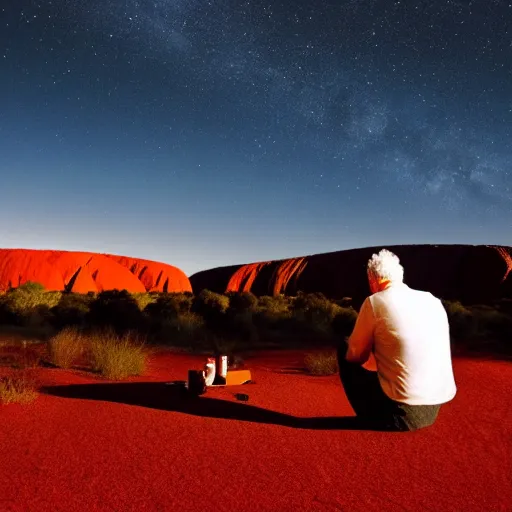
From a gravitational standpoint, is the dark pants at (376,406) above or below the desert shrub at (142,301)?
above

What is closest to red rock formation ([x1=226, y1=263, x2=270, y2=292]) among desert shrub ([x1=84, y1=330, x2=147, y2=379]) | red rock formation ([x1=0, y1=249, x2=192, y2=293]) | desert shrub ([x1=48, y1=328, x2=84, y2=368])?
red rock formation ([x1=0, y1=249, x2=192, y2=293])

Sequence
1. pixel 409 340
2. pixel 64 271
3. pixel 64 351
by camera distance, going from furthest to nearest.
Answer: pixel 64 271 < pixel 64 351 < pixel 409 340

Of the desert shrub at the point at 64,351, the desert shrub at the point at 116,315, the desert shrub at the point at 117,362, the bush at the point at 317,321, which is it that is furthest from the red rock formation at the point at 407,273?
the desert shrub at the point at 117,362

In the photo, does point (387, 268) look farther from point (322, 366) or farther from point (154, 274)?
point (154, 274)

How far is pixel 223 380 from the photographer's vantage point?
21.1 ft

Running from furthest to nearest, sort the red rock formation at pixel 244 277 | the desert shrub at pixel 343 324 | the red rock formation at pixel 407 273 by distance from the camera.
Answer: the red rock formation at pixel 244 277
the red rock formation at pixel 407 273
the desert shrub at pixel 343 324

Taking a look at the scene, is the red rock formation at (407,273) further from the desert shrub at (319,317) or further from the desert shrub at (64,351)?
the desert shrub at (64,351)

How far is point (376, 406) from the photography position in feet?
13.1

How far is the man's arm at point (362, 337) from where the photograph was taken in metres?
3.68

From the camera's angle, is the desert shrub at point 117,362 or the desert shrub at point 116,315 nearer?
the desert shrub at point 117,362

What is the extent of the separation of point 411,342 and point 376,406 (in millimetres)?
787

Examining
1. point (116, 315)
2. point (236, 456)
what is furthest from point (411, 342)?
point (116, 315)

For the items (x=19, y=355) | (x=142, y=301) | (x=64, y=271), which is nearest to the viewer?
(x=19, y=355)

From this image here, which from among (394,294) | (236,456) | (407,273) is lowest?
(236,456)
